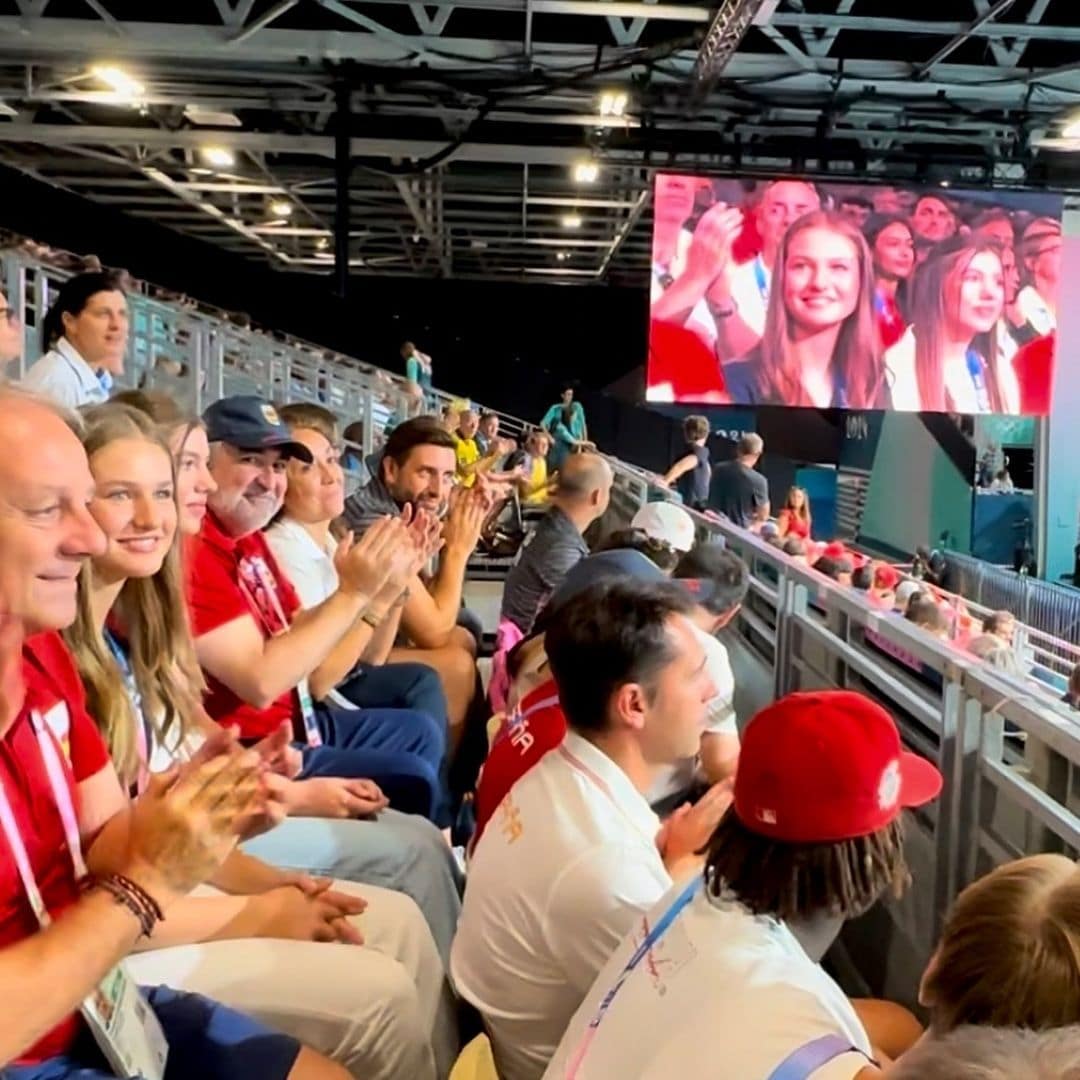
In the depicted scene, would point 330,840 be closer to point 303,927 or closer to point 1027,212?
point 303,927

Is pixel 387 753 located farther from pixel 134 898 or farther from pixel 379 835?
pixel 134 898

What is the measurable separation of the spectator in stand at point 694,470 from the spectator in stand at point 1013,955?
265 inches

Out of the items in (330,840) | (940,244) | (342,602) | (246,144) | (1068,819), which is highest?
(246,144)

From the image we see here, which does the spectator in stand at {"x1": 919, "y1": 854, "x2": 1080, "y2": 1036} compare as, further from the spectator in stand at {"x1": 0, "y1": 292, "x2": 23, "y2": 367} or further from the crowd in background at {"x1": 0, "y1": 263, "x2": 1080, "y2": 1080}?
the spectator in stand at {"x1": 0, "y1": 292, "x2": 23, "y2": 367}

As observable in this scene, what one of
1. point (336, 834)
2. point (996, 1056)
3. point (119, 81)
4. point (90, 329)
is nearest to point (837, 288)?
point (119, 81)

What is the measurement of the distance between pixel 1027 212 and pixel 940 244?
57 cm

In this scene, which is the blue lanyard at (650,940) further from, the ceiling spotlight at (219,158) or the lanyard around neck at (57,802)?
the ceiling spotlight at (219,158)

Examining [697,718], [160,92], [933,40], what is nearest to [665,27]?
[933,40]

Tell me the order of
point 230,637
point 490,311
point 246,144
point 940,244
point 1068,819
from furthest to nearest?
point 490,311 < point 246,144 < point 940,244 < point 230,637 < point 1068,819

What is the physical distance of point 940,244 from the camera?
7410 millimetres

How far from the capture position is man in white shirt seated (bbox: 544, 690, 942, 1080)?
3.59ft

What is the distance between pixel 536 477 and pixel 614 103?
9.33ft

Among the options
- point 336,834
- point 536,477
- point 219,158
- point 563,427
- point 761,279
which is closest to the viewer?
point 336,834

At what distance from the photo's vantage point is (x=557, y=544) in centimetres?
388
